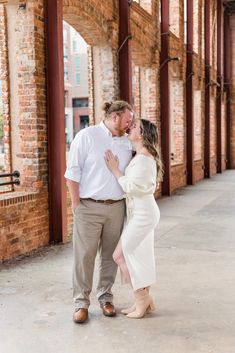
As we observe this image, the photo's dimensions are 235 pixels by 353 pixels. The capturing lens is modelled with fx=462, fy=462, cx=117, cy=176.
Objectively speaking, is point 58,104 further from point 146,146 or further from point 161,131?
point 161,131

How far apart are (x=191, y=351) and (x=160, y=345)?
22 centimetres

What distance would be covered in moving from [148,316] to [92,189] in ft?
3.69

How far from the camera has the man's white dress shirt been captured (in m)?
3.55

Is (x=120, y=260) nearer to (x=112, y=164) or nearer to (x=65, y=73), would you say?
(x=112, y=164)

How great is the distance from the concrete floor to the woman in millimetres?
312

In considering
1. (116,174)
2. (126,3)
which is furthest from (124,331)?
(126,3)

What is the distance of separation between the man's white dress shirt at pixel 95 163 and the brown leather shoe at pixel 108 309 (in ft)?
2.88

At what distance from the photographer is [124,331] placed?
3412mm

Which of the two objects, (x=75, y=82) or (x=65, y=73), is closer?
(x=65, y=73)

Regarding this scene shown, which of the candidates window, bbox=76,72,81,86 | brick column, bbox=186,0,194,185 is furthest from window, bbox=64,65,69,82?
brick column, bbox=186,0,194,185

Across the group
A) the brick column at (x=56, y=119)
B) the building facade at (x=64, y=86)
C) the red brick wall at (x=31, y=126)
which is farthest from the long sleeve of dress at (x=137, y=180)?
the brick column at (x=56, y=119)

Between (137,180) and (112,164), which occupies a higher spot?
(112,164)

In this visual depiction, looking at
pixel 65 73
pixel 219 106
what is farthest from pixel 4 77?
pixel 65 73

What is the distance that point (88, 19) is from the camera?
7570 millimetres
